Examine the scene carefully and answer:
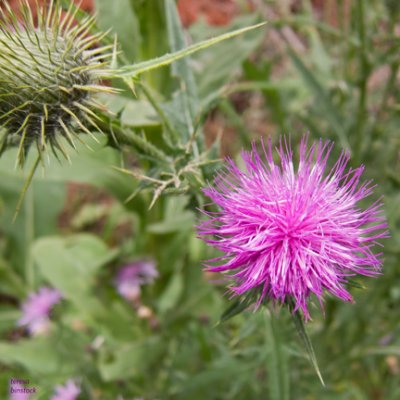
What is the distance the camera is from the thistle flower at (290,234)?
1731mm

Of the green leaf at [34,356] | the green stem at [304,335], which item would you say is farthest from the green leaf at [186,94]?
the green leaf at [34,356]

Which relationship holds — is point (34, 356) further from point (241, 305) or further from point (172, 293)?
point (241, 305)

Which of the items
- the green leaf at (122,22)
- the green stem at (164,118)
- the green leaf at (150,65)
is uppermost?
the green leaf at (122,22)

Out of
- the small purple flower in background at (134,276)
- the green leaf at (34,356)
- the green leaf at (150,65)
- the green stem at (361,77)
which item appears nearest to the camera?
the green leaf at (150,65)

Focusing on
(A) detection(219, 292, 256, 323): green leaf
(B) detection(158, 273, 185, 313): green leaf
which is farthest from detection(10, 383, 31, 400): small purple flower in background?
(A) detection(219, 292, 256, 323): green leaf

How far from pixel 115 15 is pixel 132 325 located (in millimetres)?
2018

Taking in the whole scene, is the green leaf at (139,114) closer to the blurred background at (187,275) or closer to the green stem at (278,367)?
the blurred background at (187,275)

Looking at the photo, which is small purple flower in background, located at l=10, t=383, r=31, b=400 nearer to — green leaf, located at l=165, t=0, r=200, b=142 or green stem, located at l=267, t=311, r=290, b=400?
green stem, located at l=267, t=311, r=290, b=400

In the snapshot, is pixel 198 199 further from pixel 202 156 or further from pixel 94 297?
pixel 94 297

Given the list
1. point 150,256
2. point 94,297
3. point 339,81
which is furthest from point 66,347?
point 339,81

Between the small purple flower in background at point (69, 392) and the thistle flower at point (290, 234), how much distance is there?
5.75 feet

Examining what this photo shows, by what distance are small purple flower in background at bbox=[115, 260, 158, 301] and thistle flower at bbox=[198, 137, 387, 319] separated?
1.94m

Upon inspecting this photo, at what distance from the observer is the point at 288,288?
1.73 meters

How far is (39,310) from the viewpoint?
3795 millimetres
